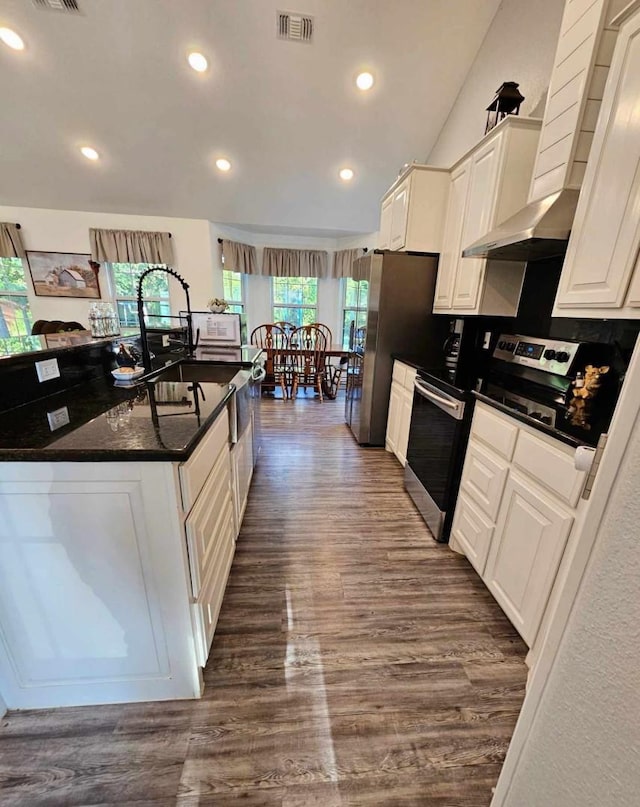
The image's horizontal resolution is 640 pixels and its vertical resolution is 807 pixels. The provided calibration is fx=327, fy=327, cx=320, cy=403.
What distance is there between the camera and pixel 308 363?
16.0 feet

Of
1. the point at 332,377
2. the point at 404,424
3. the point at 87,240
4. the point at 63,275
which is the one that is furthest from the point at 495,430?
the point at 63,275

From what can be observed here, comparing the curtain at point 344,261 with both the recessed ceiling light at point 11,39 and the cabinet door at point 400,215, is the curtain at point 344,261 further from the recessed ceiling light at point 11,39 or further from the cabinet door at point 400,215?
the recessed ceiling light at point 11,39

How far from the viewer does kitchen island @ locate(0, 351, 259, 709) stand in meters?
0.90

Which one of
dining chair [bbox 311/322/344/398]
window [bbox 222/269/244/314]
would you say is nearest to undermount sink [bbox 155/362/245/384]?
dining chair [bbox 311/322/344/398]

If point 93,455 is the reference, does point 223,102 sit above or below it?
above

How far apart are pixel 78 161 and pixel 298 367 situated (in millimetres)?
3689

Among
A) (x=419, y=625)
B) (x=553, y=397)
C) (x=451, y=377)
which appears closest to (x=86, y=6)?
(x=451, y=377)

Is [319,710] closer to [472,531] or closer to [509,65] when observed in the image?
[472,531]

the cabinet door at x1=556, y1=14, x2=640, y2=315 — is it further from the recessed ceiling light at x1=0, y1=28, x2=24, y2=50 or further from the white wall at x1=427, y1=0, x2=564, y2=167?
the recessed ceiling light at x1=0, y1=28, x2=24, y2=50

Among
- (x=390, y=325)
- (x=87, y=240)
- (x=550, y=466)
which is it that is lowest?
(x=550, y=466)

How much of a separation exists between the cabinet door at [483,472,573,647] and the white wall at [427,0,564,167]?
242cm

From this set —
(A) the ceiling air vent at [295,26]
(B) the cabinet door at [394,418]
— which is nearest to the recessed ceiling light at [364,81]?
(A) the ceiling air vent at [295,26]

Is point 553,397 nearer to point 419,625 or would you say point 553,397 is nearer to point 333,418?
point 419,625

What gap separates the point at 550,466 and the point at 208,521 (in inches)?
49.9
